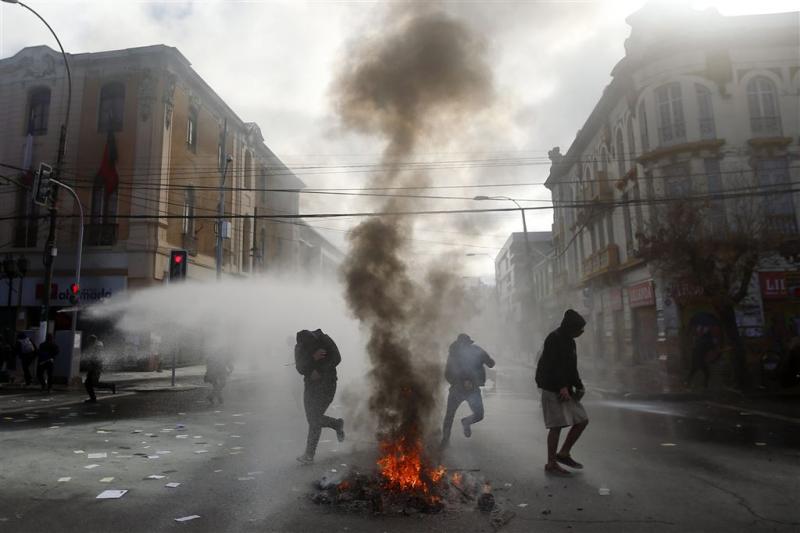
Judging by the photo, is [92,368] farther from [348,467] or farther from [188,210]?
[188,210]

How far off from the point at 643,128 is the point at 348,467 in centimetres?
1975

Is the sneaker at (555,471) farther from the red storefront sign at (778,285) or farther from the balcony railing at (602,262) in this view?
the balcony railing at (602,262)

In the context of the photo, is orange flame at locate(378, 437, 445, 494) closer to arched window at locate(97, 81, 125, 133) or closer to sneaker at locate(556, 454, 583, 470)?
sneaker at locate(556, 454, 583, 470)

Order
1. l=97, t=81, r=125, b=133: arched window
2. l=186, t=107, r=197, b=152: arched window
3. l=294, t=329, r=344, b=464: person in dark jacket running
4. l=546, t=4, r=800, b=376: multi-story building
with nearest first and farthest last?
l=294, t=329, r=344, b=464: person in dark jacket running < l=546, t=4, r=800, b=376: multi-story building < l=97, t=81, r=125, b=133: arched window < l=186, t=107, r=197, b=152: arched window

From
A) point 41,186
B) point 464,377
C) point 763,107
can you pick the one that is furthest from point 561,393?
→ point 763,107

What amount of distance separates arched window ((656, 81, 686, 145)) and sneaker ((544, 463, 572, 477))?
708 inches

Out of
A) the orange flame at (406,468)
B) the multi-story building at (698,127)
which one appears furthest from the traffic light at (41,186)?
the multi-story building at (698,127)

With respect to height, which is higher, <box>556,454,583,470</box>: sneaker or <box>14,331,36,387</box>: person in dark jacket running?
<box>14,331,36,387</box>: person in dark jacket running

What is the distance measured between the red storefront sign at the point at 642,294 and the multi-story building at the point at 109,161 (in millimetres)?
12850

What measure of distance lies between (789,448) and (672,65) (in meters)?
17.3

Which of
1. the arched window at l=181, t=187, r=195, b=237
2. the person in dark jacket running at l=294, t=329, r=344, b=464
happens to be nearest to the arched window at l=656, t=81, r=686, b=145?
the person in dark jacket running at l=294, t=329, r=344, b=464

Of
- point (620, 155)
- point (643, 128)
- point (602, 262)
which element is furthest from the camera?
point (602, 262)

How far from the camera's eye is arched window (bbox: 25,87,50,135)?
23609 millimetres

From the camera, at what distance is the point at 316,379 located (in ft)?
20.9
